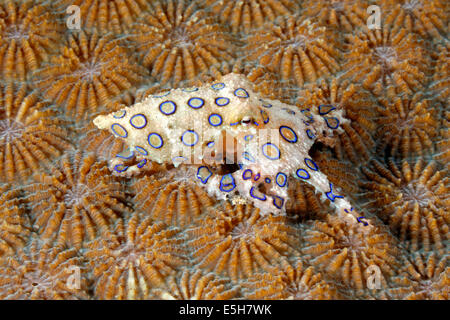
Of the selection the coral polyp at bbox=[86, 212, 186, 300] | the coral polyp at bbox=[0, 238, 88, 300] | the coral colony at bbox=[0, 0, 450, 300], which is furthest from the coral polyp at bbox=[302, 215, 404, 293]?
the coral polyp at bbox=[0, 238, 88, 300]

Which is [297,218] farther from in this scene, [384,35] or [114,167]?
[384,35]

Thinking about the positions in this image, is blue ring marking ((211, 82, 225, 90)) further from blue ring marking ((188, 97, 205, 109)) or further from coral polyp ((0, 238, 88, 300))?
coral polyp ((0, 238, 88, 300))

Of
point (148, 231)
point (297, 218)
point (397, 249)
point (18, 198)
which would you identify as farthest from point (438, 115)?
point (18, 198)

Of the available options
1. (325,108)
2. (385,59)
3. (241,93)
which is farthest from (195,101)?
(385,59)

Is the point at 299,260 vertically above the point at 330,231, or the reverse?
the point at 330,231

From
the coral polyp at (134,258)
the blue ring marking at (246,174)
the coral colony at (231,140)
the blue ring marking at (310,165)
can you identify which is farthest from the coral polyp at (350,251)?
the coral polyp at (134,258)
